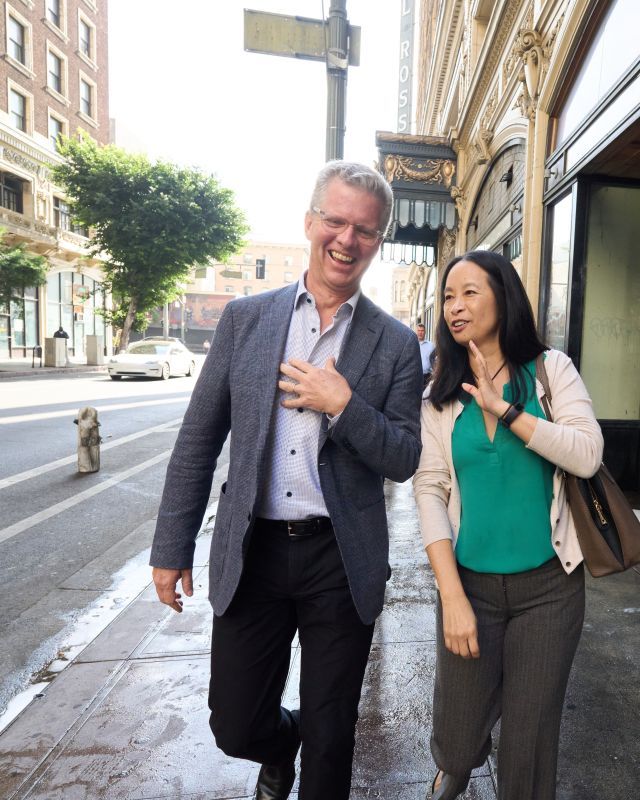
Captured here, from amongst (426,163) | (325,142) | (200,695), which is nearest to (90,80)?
(426,163)

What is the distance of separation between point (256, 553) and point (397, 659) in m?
1.66

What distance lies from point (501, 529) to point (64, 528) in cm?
488

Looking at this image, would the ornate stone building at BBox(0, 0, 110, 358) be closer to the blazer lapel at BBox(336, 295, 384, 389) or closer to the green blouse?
the blazer lapel at BBox(336, 295, 384, 389)

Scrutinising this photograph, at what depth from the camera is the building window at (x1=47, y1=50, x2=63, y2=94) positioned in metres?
32.9

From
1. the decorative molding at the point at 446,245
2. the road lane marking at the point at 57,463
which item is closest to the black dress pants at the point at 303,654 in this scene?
the road lane marking at the point at 57,463

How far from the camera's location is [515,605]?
1764mm

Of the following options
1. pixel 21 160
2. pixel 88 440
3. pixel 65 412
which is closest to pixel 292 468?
pixel 88 440

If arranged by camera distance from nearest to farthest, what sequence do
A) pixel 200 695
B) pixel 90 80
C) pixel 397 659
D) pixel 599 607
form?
1. pixel 200 695
2. pixel 397 659
3. pixel 599 607
4. pixel 90 80

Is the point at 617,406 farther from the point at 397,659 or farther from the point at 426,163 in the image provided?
the point at 426,163

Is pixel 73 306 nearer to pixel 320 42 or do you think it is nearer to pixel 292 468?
pixel 320 42

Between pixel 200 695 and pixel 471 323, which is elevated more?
pixel 471 323

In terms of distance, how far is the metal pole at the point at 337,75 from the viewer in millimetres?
4465

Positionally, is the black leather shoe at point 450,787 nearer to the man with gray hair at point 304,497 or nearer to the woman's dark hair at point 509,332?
the man with gray hair at point 304,497

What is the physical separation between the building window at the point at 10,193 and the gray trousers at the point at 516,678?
34.9 meters
